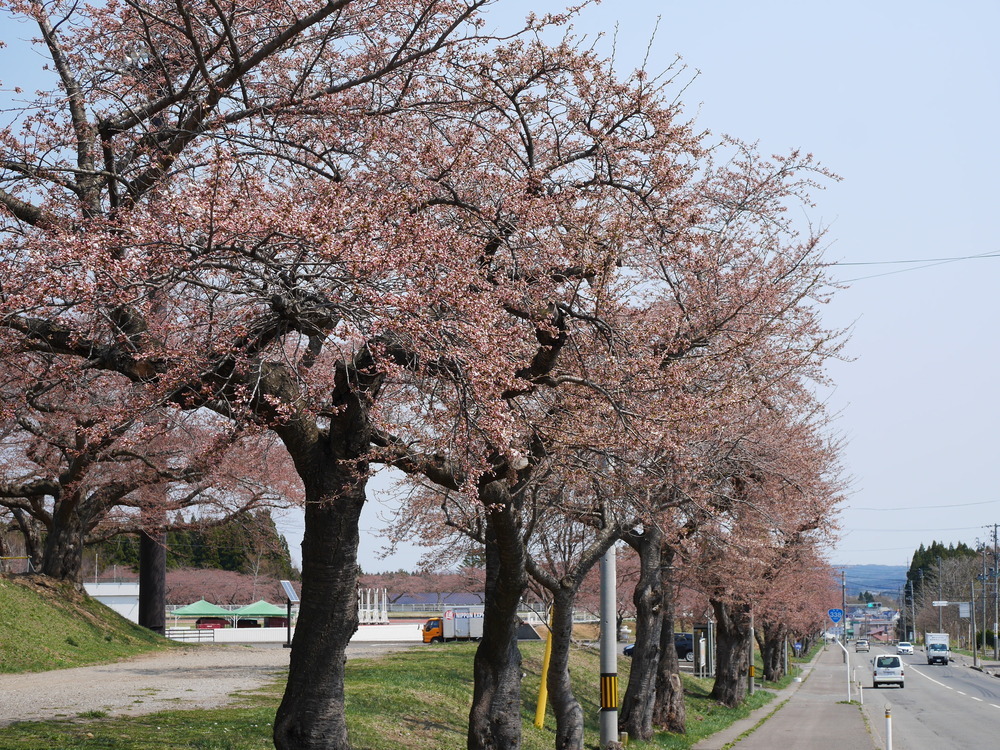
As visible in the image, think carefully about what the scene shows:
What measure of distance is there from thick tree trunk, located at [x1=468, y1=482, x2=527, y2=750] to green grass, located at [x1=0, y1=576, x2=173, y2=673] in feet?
39.6

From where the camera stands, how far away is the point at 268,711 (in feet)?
48.4

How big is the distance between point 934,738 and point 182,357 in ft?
72.9

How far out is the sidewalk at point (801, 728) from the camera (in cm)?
2148

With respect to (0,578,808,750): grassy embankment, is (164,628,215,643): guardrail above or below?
below

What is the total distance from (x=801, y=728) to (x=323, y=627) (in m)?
20.0

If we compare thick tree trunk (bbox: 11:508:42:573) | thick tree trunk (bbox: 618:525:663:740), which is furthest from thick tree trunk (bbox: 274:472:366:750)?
thick tree trunk (bbox: 11:508:42:573)

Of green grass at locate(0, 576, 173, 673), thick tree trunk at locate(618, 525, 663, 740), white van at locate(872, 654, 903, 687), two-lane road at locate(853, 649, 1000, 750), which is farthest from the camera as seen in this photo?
white van at locate(872, 654, 903, 687)

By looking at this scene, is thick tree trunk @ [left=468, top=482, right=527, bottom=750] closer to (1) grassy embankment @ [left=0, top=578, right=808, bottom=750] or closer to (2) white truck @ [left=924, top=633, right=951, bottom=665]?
(1) grassy embankment @ [left=0, top=578, right=808, bottom=750]

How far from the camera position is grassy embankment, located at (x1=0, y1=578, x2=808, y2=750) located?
11.6 m

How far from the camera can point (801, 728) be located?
2552cm

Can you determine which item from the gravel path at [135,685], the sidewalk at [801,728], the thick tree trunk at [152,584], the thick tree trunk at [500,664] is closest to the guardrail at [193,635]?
the thick tree trunk at [152,584]

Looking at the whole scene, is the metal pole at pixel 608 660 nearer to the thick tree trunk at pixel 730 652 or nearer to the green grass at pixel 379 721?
the green grass at pixel 379 721

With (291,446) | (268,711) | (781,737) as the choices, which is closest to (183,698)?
(268,711)

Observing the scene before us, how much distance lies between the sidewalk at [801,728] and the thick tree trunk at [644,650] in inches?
70.6
